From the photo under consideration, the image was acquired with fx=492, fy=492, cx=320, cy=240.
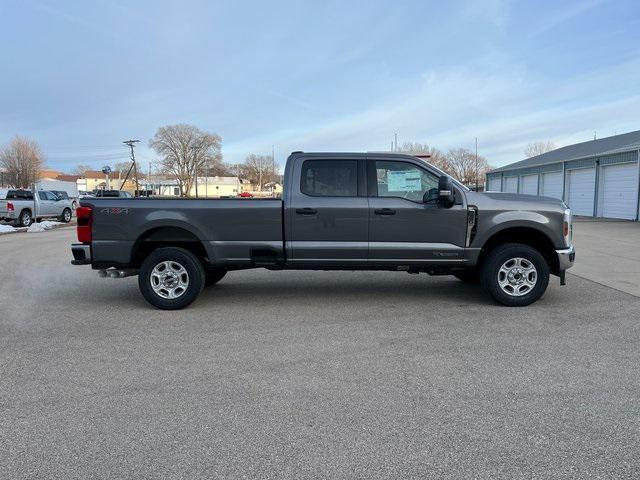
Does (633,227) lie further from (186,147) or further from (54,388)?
(186,147)

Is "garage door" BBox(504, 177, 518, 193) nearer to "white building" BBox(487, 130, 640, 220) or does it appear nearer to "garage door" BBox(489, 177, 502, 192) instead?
"garage door" BBox(489, 177, 502, 192)

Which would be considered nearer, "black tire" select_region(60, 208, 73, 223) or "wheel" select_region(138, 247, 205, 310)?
"wheel" select_region(138, 247, 205, 310)

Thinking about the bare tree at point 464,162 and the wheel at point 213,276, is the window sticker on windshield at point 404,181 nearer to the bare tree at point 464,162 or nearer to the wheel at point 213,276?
the wheel at point 213,276

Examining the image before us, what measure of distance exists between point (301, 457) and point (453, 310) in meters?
3.92

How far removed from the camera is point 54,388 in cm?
395

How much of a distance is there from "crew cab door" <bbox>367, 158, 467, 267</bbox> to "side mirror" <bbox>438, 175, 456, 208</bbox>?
0.07 meters

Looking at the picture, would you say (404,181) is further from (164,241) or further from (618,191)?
(618,191)

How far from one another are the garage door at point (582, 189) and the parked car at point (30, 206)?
27.7m

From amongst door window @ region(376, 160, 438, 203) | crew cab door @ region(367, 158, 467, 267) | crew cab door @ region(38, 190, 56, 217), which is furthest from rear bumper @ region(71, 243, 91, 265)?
crew cab door @ region(38, 190, 56, 217)

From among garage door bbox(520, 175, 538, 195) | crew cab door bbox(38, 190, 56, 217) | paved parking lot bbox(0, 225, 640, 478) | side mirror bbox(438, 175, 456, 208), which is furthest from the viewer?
garage door bbox(520, 175, 538, 195)

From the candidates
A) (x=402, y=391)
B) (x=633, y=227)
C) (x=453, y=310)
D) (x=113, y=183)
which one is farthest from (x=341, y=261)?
(x=113, y=183)

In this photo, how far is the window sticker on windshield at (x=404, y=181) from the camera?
6.49 meters

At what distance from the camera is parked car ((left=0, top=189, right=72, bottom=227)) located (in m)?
22.4

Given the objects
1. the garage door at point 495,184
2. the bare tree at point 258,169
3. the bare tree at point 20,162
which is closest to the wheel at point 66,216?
the garage door at point 495,184
